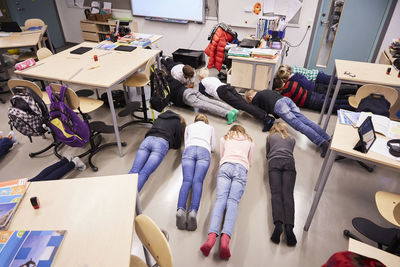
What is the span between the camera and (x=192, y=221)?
2.17 m

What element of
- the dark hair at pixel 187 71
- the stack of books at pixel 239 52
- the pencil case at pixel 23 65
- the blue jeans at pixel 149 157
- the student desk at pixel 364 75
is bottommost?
the blue jeans at pixel 149 157

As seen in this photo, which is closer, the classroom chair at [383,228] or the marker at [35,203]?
the marker at [35,203]

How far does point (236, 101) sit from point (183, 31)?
268 cm

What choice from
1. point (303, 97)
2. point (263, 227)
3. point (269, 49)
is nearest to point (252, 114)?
point (303, 97)

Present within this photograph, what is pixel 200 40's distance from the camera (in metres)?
5.57

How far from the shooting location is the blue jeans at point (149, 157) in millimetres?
2441

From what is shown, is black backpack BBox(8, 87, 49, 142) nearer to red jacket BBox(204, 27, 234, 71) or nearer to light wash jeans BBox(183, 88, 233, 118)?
light wash jeans BBox(183, 88, 233, 118)

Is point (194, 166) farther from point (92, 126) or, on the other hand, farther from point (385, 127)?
point (385, 127)

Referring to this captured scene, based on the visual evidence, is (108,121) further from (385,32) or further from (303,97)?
(385,32)

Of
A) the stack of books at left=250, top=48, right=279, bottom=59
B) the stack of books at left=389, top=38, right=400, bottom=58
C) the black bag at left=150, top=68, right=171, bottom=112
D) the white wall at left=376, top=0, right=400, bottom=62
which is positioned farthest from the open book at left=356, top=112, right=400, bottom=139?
the white wall at left=376, top=0, right=400, bottom=62

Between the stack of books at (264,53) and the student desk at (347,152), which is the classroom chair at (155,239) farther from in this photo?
the stack of books at (264,53)

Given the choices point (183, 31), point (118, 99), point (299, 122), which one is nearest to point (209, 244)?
point (299, 122)

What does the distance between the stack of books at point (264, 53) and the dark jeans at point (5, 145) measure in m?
3.37

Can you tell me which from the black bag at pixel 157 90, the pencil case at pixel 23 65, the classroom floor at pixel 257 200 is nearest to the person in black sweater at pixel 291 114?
the classroom floor at pixel 257 200
